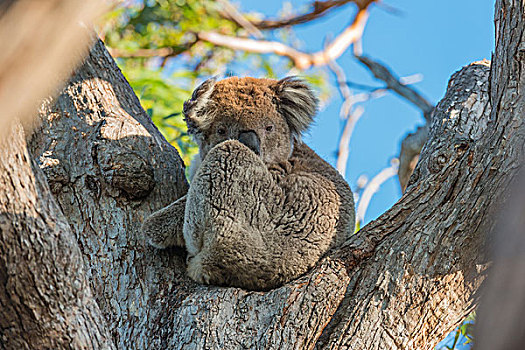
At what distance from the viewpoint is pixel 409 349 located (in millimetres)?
2816

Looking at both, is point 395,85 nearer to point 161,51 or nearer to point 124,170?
point 124,170

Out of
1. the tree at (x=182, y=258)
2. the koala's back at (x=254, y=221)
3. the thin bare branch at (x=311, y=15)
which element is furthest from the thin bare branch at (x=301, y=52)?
the tree at (x=182, y=258)

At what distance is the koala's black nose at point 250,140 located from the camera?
4074 millimetres

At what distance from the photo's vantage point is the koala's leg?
3604 millimetres

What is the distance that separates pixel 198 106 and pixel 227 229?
0.94 meters

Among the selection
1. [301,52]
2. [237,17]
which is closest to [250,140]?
[301,52]

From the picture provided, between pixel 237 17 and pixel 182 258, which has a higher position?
pixel 237 17

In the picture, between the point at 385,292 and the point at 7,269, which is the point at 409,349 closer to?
the point at 385,292

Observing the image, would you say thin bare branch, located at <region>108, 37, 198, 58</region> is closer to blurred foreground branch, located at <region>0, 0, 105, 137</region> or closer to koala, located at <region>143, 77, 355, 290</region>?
koala, located at <region>143, 77, 355, 290</region>

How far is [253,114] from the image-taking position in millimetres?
4141

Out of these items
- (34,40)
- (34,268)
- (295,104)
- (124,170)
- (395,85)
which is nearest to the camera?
(34,40)

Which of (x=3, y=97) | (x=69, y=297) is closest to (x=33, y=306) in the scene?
A: (x=69, y=297)

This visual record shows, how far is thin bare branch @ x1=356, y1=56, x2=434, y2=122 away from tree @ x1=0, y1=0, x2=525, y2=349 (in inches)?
120

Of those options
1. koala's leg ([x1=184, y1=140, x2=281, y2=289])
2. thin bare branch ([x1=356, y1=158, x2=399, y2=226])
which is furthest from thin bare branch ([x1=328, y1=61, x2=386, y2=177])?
koala's leg ([x1=184, y1=140, x2=281, y2=289])
